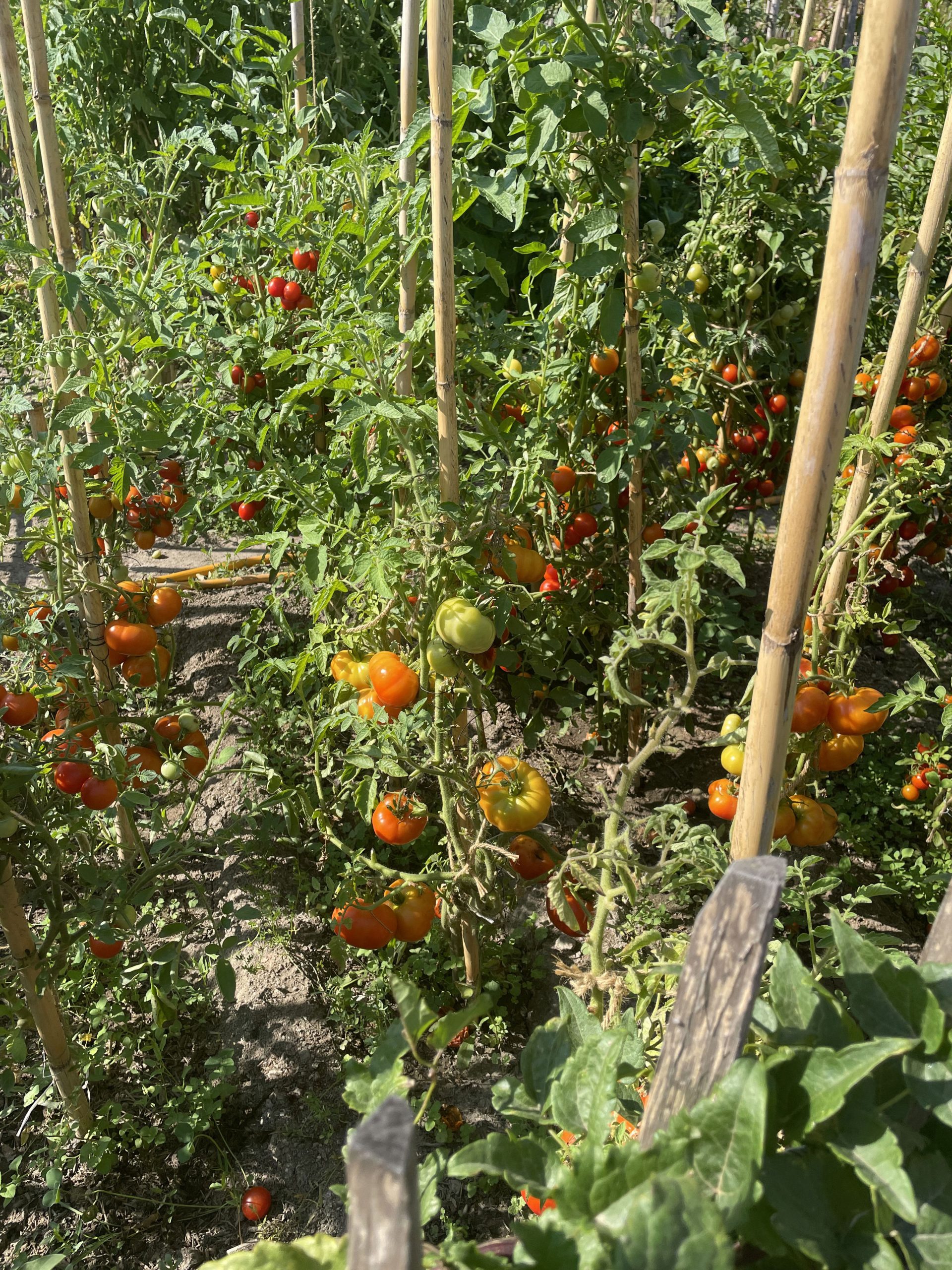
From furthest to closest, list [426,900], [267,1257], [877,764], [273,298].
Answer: [877,764]
[273,298]
[426,900]
[267,1257]

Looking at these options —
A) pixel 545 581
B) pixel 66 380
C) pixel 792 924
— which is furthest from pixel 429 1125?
pixel 66 380

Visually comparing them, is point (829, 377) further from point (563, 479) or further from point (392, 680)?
point (563, 479)

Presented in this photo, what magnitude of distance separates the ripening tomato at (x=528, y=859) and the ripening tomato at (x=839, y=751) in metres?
0.52

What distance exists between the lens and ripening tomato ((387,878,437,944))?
1.57 m

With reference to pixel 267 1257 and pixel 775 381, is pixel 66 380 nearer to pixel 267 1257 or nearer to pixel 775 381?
pixel 267 1257

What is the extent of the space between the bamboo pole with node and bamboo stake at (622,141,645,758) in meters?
0.91

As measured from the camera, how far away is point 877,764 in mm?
2314

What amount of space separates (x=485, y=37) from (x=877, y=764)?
71.6 inches

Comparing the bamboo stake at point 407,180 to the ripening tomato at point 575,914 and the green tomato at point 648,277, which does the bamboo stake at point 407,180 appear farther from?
the ripening tomato at point 575,914

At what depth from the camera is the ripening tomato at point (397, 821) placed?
5.08 feet

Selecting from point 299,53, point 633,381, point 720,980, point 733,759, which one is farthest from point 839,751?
point 299,53

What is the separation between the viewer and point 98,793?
4.72ft

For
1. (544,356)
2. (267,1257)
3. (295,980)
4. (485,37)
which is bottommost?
(295,980)

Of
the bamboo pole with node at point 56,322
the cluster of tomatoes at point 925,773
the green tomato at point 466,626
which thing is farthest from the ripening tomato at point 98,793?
the cluster of tomatoes at point 925,773
